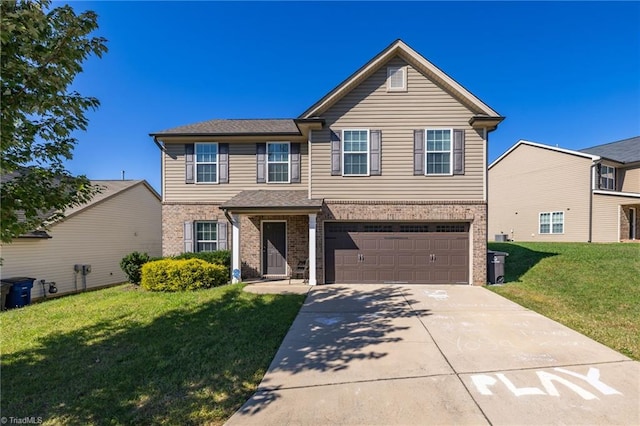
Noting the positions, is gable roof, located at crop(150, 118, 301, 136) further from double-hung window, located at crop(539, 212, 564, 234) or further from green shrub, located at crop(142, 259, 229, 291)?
double-hung window, located at crop(539, 212, 564, 234)

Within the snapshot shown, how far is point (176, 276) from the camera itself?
961 centimetres

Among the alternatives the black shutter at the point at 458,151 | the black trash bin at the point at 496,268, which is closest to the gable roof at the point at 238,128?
the black shutter at the point at 458,151

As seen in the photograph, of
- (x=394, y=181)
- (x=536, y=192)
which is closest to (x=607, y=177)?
(x=536, y=192)

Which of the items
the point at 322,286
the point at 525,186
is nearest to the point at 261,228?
the point at 322,286

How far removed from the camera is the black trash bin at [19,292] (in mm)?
10367

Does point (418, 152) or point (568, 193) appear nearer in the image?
point (418, 152)

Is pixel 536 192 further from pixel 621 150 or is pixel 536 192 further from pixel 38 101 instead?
pixel 38 101

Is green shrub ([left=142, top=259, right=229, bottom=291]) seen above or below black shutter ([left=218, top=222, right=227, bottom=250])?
below

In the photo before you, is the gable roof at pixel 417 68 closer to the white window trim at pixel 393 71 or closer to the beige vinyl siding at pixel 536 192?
the white window trim at pixel 393 71

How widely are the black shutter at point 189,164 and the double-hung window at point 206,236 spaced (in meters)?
1.82

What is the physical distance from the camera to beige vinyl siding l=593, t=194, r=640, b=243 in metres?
18.1

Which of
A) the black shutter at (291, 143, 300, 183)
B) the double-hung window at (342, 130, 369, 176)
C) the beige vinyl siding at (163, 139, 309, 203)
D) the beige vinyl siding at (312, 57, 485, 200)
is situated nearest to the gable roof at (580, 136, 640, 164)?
the beige vinyl siding at (312, 57, 485, 200)

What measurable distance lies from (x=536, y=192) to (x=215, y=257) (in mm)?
22451

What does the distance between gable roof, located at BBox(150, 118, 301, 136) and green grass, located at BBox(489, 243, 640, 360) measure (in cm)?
957
